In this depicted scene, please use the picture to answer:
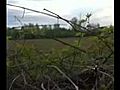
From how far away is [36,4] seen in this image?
1093 millimetres

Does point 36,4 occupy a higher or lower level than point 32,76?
higher

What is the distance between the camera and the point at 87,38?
114 centimetres

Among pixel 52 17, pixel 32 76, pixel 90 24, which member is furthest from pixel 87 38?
pixel 32 76

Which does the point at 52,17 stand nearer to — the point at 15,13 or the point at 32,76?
the point at 15,13

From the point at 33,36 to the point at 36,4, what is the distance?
0.52 feet

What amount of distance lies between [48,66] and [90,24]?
0.28m
